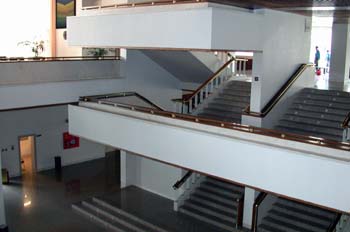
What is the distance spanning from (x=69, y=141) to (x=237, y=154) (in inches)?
455

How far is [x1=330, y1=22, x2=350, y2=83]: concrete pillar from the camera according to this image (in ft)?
48.8

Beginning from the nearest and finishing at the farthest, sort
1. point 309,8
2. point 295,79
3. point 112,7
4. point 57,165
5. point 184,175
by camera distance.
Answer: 1. point 309,8
2. point 295,79
3. point 112,7
4. point 184,175
5. point 57,165

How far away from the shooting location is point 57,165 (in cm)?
1819

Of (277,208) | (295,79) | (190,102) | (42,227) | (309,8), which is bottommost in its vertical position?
(42,227)

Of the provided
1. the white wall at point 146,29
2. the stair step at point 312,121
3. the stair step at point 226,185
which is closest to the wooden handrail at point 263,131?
the white wall at point 146,29

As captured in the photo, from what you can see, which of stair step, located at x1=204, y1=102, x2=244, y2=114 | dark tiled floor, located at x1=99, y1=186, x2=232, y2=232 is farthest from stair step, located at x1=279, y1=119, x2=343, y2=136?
dark tiled floor, located at x1=99, y1=186, x2=232, y2=232

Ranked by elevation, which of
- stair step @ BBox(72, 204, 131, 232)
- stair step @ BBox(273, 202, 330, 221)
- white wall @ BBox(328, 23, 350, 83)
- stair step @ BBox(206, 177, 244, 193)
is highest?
white wall @ BBox(328, 23, 350, 83)

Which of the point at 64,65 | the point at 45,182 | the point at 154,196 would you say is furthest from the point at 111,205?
the point at 64,65

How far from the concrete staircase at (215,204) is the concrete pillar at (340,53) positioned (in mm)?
6141

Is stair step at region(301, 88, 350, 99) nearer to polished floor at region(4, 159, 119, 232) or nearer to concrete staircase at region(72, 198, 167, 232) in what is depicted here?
concrete staircase at region(72, 198, 167, 232)

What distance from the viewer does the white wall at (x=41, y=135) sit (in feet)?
54.7

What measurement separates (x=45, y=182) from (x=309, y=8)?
12.0 meters

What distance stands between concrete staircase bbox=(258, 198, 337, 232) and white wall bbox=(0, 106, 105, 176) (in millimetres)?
10452

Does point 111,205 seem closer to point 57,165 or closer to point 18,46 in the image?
point 57,165
